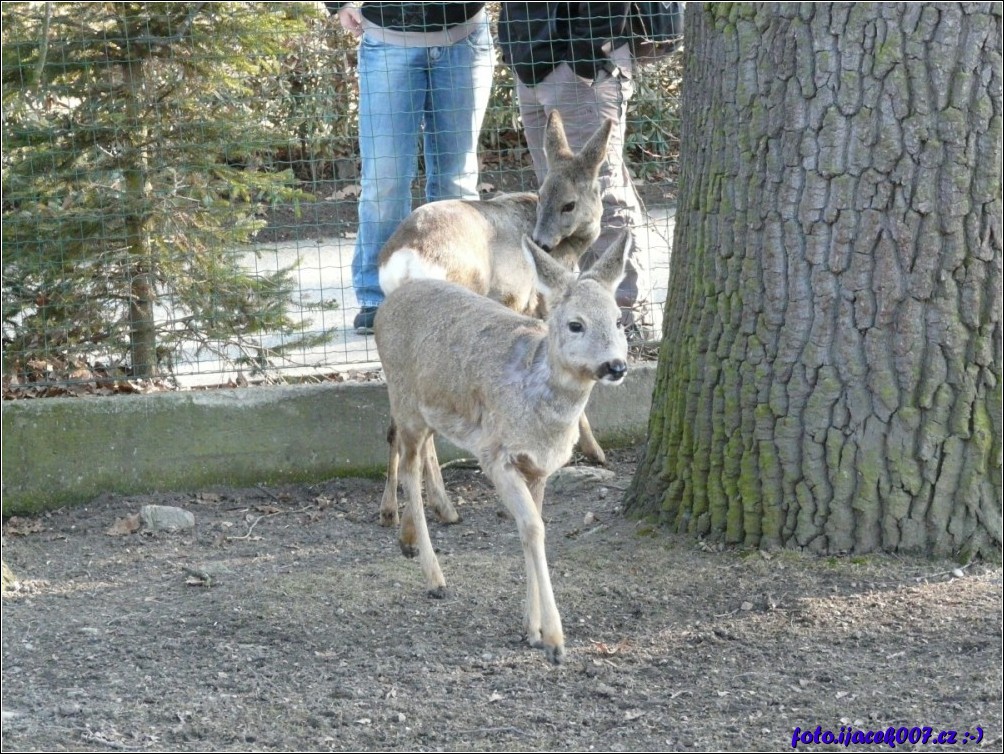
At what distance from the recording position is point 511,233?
732 cm

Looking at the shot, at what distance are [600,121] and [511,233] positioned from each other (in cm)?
99

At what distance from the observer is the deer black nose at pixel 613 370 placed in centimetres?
477

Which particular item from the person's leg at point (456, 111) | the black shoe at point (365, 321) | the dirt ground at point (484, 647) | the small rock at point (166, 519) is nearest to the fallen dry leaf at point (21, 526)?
the dirt ground at point (484, 647)

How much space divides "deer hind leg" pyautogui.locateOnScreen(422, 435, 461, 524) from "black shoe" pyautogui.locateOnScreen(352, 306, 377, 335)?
139 cm

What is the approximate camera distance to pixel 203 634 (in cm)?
499

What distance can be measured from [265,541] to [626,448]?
2.05 metres

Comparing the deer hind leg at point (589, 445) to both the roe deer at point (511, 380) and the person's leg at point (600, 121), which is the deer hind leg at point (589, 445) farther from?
the roe deer at point (511, 380)

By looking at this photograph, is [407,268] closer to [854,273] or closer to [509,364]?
[509,364]

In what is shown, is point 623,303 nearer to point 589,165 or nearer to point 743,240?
point 589,165

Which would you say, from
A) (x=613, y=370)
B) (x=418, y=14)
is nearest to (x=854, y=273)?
(x=613, y=370)

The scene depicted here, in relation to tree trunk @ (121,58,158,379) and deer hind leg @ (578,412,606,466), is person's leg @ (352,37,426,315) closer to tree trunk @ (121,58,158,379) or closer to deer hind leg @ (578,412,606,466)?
tree trunk @ (121,58,158,379)

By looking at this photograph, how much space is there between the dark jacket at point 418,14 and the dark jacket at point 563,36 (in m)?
0.24

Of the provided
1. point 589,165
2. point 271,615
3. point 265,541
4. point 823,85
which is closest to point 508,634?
point 271,615

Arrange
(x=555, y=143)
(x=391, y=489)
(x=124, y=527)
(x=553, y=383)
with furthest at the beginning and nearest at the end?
(x=555, y=143), (x=124, y=527), (x=391, y=489), (x=553, y=383)
